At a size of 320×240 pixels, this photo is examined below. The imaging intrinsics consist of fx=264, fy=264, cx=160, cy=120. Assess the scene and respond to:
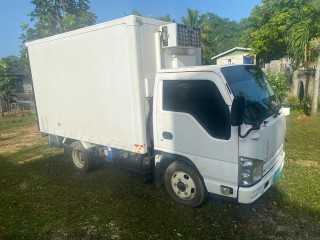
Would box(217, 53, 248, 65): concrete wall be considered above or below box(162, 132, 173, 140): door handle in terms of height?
above

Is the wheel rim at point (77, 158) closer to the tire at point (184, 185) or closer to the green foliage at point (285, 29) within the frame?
the tire at point (184, 185)

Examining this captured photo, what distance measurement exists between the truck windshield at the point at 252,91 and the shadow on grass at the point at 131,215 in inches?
71.6

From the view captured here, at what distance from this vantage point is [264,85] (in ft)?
16.5

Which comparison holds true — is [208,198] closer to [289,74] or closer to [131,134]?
[131,134]

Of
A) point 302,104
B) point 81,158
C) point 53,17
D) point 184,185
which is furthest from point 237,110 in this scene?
point 53,17

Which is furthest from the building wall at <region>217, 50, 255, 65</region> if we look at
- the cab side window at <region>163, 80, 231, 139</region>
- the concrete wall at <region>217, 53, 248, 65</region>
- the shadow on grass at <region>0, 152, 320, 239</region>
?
the cab side window at <region>163, 80, 231, 139</region>

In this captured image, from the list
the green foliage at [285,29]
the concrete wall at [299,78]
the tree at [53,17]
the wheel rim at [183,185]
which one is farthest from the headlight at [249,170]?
the tree at [53,17]

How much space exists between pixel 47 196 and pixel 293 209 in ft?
17.0

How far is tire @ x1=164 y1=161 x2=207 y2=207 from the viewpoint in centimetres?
484

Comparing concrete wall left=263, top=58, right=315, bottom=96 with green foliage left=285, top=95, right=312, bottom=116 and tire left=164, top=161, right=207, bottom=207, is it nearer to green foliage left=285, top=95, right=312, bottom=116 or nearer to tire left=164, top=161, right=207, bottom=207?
green foliage left=285, top=95, right=312, bottom=116

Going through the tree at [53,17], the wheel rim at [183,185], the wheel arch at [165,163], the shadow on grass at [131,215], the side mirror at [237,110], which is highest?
the tree at [53,17]

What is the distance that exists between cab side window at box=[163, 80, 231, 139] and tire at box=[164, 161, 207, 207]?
0.98 metres

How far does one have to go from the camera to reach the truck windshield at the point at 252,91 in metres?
4.27

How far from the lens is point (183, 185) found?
5.08m
